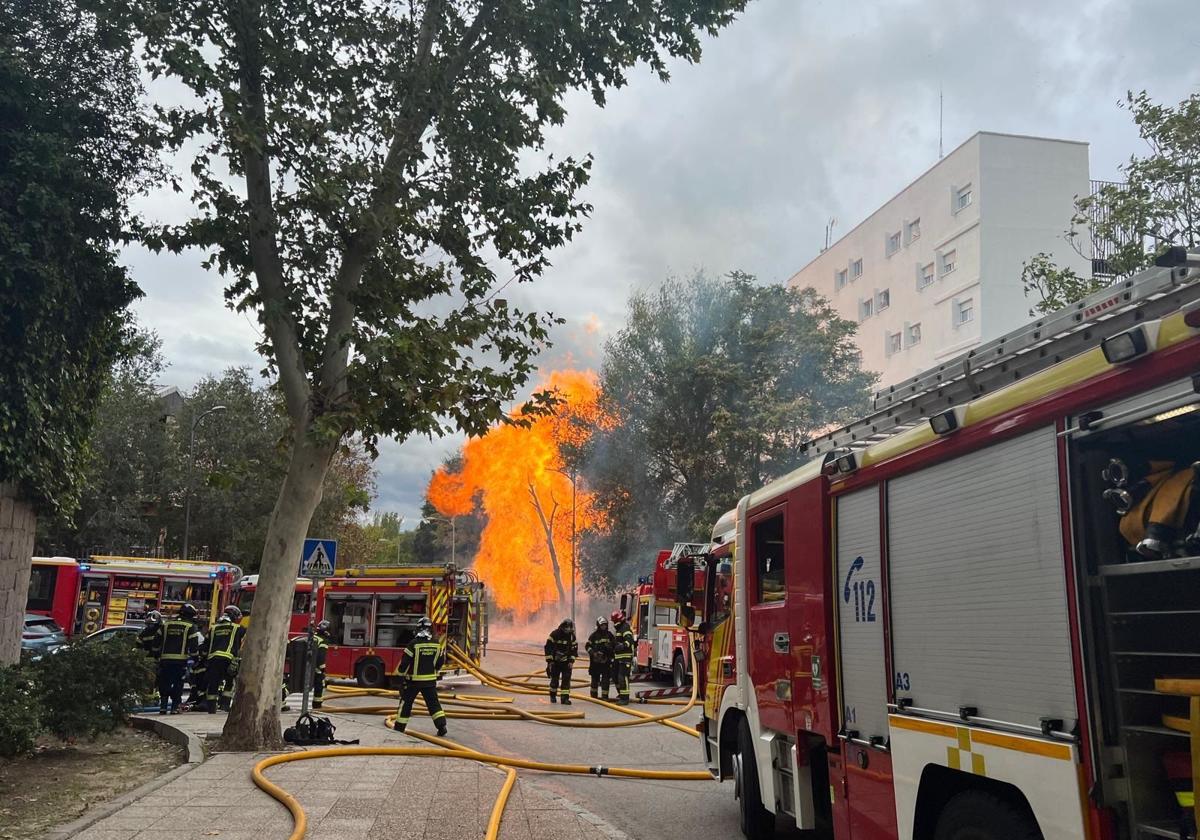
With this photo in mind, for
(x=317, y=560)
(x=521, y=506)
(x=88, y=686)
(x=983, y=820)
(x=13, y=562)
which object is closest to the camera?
Result: (x=983, y=820)

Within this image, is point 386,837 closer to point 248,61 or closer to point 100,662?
point 100,662

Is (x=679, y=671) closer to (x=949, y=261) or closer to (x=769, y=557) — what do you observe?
(x=769, y=557)

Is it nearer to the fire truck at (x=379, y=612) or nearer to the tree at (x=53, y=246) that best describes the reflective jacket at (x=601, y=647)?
the fire truck at (x=379, y=612)

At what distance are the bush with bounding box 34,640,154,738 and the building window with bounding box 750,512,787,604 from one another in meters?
7.09

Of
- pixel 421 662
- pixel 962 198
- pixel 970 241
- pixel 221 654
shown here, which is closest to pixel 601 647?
pixel 421 662

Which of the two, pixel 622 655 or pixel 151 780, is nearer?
pixel 151 780

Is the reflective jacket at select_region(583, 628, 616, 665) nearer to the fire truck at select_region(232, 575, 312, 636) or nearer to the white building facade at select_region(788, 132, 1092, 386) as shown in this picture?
the fire truck at select_region(232, 575, 312, 636)

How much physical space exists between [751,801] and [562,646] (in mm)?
9716

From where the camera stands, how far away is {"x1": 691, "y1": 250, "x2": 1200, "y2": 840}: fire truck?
9.80 ft

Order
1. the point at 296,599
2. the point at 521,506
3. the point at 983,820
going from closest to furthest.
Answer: the point at 983,820 < the point at 296,599 < the point at 521,506

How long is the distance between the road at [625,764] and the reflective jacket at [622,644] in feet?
3.14

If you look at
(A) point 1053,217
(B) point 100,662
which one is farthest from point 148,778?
(A) point 1053,217

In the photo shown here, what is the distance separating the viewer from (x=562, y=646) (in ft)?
52.6

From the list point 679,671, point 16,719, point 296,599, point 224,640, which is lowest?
point 679,671
